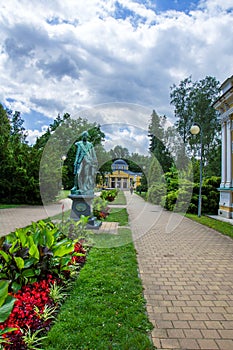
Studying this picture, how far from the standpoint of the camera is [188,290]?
136 inches

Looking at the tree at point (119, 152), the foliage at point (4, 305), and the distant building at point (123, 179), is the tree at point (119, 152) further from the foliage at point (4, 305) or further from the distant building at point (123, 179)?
the distant building at point (123, 179)

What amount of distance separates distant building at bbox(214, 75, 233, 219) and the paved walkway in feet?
14.8

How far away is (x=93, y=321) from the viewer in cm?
252

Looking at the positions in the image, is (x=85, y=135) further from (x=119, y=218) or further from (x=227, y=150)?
(x=227, y=150)

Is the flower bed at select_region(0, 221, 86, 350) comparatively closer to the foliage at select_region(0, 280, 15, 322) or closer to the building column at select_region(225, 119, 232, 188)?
the foliage at select_region(0, 280, 15, 322)

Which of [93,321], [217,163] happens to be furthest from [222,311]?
[217,163]

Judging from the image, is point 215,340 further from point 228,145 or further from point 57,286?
point 228,145

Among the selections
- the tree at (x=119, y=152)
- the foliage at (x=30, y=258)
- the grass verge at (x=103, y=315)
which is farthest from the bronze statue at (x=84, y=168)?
the foliage at (x=30, y=258)

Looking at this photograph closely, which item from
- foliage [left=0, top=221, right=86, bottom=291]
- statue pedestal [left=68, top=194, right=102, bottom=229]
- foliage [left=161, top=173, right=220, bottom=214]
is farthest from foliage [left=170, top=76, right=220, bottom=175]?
foliage [left=0, top=221, right=86, bottom=291]

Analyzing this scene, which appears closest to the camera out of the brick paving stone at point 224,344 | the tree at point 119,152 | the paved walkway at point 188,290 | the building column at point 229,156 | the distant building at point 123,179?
the brick paving stone at point 224,344

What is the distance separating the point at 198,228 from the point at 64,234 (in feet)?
17.2

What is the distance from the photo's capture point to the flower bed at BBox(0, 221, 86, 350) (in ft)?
7.16

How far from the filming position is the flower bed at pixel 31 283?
2.18 m

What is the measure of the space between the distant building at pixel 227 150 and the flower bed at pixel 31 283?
8808 mm
